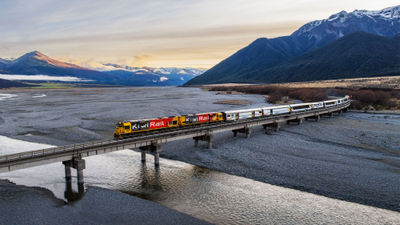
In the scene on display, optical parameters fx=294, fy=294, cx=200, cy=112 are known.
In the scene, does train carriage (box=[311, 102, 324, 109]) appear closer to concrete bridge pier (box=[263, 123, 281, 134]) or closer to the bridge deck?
concrete bridge pier (box=[263, 123, 281, 134])

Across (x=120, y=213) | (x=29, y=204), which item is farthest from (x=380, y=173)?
(x=29, y=204)

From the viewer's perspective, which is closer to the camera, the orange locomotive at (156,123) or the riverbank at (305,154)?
the riverbank at (305,154)

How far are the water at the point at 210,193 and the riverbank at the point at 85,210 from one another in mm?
1213

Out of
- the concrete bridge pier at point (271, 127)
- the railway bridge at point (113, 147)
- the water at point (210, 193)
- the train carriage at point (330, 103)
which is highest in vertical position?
the train carriage at point (330, 103)

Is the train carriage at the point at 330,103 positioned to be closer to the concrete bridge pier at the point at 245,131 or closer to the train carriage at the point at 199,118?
the concrete bridge pier at the point at 245,131

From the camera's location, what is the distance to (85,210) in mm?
25484

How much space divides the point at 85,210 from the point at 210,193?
11.8 metres

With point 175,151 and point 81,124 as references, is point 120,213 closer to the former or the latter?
point 175,151

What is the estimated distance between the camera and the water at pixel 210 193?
24.9 m

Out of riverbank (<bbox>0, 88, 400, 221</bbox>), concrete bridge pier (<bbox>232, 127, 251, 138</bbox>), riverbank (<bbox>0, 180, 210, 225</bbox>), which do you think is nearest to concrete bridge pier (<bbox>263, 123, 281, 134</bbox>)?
riverbank (<bbox>0, 88, 400, 221</bbox>)

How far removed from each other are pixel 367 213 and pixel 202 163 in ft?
64.5

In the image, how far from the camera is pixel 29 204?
26.2 meters

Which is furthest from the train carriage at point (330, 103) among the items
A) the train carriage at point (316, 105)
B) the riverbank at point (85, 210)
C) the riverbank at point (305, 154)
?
the riverbank at point (85, 210)

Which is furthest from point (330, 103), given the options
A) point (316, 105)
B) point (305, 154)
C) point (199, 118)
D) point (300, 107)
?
point (199, 118)
